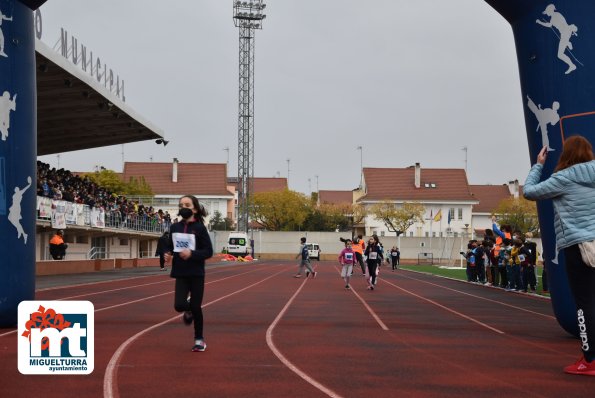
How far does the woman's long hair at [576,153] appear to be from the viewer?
23.9 ft

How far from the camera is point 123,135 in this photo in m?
41.9

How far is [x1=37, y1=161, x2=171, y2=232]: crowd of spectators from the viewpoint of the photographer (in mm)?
31766

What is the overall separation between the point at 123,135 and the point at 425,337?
33318 mm

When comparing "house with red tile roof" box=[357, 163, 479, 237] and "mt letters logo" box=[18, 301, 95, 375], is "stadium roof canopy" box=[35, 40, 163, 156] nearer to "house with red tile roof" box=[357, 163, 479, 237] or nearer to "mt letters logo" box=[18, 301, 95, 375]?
"mt letters logo" box=[18, 301, 95, 375]

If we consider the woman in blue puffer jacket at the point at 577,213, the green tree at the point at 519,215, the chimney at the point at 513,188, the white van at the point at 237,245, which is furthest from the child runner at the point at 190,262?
the chimney at the point at 513,188

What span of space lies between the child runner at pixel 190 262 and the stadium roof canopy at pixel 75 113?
17157 mm

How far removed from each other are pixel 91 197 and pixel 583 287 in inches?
1316

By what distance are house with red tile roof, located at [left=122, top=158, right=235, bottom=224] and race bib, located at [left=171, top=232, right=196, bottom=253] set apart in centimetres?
9195

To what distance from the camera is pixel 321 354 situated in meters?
9.02

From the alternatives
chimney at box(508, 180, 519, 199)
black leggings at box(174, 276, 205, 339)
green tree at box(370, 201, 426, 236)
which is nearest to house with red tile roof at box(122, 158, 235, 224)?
green tree at box(370, 201, 426, 236)

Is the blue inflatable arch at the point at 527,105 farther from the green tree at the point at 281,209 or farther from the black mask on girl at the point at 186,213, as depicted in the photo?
the green tree at the point at 281,209

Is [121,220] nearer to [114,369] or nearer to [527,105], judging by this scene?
[527,105]

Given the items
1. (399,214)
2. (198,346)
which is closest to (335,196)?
(399,214)

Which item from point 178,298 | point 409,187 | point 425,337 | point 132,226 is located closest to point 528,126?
point 425,337
